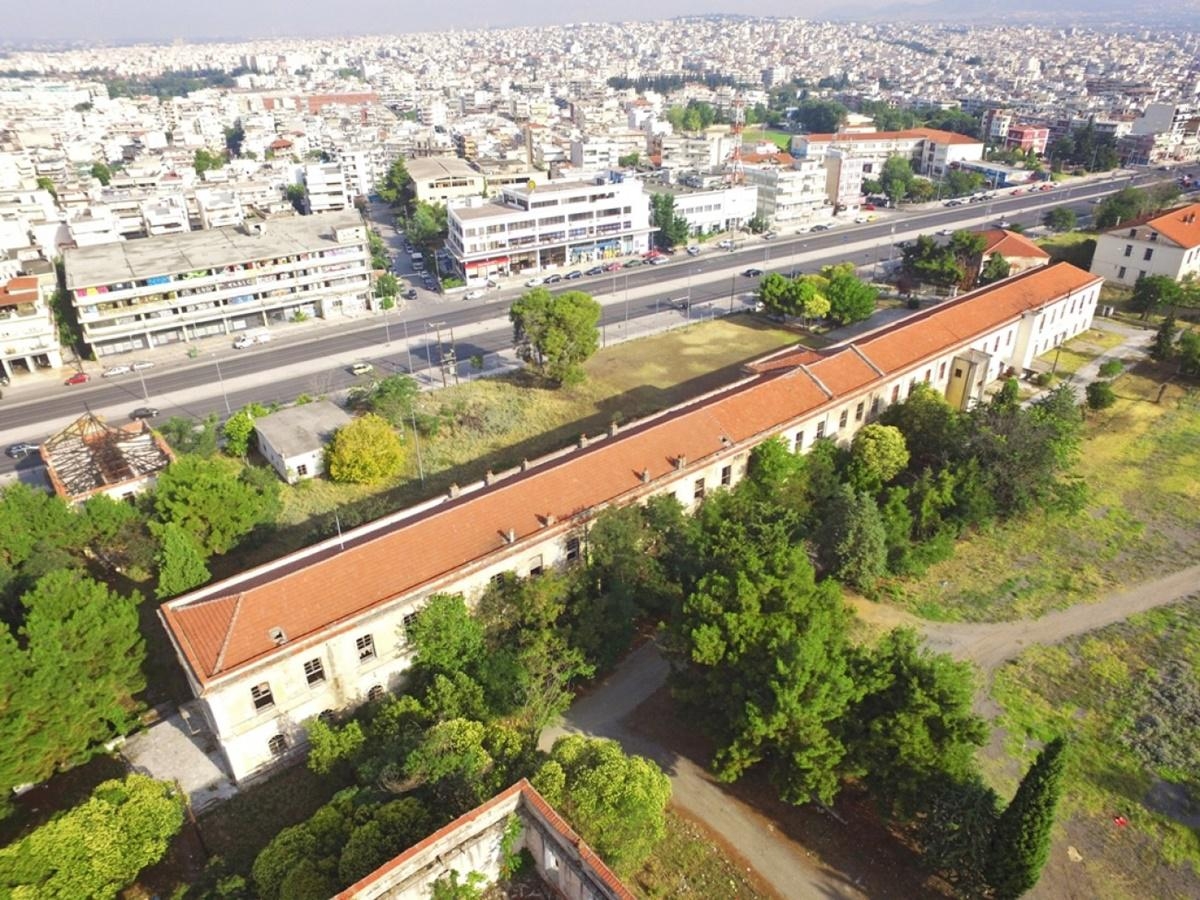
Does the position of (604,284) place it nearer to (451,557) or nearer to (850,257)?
(850,257)

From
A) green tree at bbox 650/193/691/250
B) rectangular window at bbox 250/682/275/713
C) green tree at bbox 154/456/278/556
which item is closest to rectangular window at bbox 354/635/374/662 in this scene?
rectangular window at bbox 250/682/275/713

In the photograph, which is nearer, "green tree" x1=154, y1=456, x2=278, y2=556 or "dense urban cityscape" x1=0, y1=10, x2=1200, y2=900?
"dense urban cityscape" x1=0, y1=10, x2=1200, y2=900

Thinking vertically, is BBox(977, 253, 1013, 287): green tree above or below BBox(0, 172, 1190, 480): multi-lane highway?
above

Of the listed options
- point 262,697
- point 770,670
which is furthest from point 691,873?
point 262,697

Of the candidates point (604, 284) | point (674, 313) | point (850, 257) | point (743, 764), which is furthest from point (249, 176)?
point (743, 764)

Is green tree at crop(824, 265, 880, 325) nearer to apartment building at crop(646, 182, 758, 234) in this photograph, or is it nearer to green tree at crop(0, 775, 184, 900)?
apartment building at crop(646, 182, 758, 234)

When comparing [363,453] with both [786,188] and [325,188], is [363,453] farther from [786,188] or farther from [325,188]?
[786,188]
